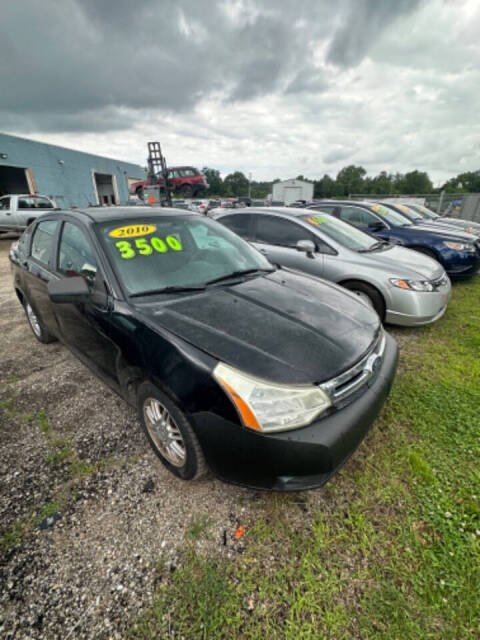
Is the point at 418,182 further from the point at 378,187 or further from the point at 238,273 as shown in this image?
the point at 238,273

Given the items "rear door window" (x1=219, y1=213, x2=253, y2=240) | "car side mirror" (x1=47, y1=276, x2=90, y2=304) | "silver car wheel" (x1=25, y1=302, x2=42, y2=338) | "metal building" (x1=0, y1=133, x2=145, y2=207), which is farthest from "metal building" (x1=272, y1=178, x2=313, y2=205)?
"car side mirror" (x1=47, y1=276, x2=90, y2=304)

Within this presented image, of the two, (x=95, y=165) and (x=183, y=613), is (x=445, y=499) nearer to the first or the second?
(x=183, y=613)

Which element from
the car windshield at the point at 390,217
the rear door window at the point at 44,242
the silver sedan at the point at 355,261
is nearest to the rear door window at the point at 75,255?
the rear door window at the point at 44,242

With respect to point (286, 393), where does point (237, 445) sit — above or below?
below

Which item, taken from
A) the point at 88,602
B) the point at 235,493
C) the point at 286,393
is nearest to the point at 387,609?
the point at 235,493

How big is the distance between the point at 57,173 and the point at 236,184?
5760 cm

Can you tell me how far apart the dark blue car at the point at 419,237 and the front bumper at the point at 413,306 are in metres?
2.43

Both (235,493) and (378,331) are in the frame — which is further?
(378,331)

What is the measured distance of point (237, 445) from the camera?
140cm

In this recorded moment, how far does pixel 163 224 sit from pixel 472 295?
5445 mm

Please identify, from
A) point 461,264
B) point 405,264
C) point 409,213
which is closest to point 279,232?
point 405,264

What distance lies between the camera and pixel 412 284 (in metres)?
3.45

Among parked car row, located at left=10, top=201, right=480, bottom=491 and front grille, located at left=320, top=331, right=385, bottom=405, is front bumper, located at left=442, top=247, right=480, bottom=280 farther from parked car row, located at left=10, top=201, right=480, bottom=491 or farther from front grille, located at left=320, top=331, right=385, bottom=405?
front grille, located at left=320, top=331, right=385, bottom=405

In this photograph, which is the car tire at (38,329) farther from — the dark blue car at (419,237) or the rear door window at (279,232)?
the dark blue car at (419,237)
